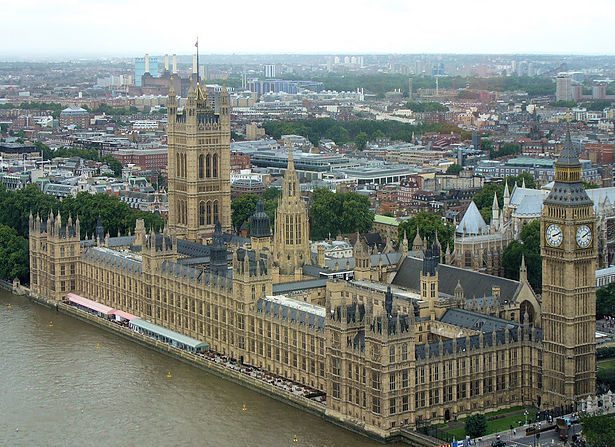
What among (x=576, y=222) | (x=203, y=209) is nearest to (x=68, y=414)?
(x=576, y=222)

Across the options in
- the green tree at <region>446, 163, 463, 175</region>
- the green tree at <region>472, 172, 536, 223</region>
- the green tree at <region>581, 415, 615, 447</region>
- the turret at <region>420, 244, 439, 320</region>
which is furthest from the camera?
the green tree at <region>446, 163, 463, 175</region>

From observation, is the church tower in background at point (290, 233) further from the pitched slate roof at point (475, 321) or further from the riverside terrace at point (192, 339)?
the pitched slate roof at point (475, 321)

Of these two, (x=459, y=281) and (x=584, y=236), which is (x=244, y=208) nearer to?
(x=459, y=281)

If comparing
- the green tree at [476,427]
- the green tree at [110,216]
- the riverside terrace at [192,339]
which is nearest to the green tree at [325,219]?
the green tree at [110,216]

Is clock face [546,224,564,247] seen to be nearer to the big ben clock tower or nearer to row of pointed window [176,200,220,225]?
the big ben clock tower

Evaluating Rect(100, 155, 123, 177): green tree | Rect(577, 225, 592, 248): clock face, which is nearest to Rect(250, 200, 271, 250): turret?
Rect(577, 225, 592, 248): clock face

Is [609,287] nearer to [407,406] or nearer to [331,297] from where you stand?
[331,297]
